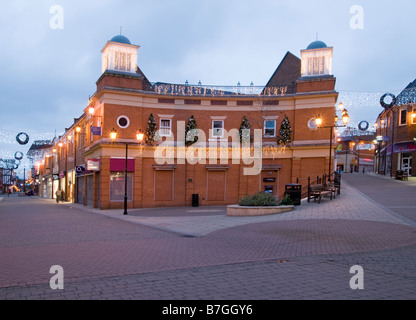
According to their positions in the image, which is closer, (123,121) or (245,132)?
(123,121)

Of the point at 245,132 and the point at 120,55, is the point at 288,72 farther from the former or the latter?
the point at 120,55

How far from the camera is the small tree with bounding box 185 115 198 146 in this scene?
27203mm

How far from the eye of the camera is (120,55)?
2677 cm

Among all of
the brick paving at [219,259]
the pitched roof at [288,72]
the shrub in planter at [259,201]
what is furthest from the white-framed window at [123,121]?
the pitched roof at [288,72]

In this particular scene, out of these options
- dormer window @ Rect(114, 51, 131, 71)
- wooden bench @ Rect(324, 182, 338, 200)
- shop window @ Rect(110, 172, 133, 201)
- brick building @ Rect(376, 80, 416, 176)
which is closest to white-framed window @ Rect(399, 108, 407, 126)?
brick building @ Rect(376, 80, 416, 176)

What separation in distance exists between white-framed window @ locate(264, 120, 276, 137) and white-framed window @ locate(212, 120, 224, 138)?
340 cm

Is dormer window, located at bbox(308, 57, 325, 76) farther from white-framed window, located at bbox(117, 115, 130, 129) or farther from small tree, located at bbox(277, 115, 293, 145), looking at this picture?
white-framed window, located at bbox(117, 115, 130, 129)

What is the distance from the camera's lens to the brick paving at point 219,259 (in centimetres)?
562

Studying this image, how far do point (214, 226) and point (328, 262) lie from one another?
6866 millimetres

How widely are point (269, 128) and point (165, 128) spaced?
8092 millimetres

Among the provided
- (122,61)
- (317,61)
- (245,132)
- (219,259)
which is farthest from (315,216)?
(122,61)
